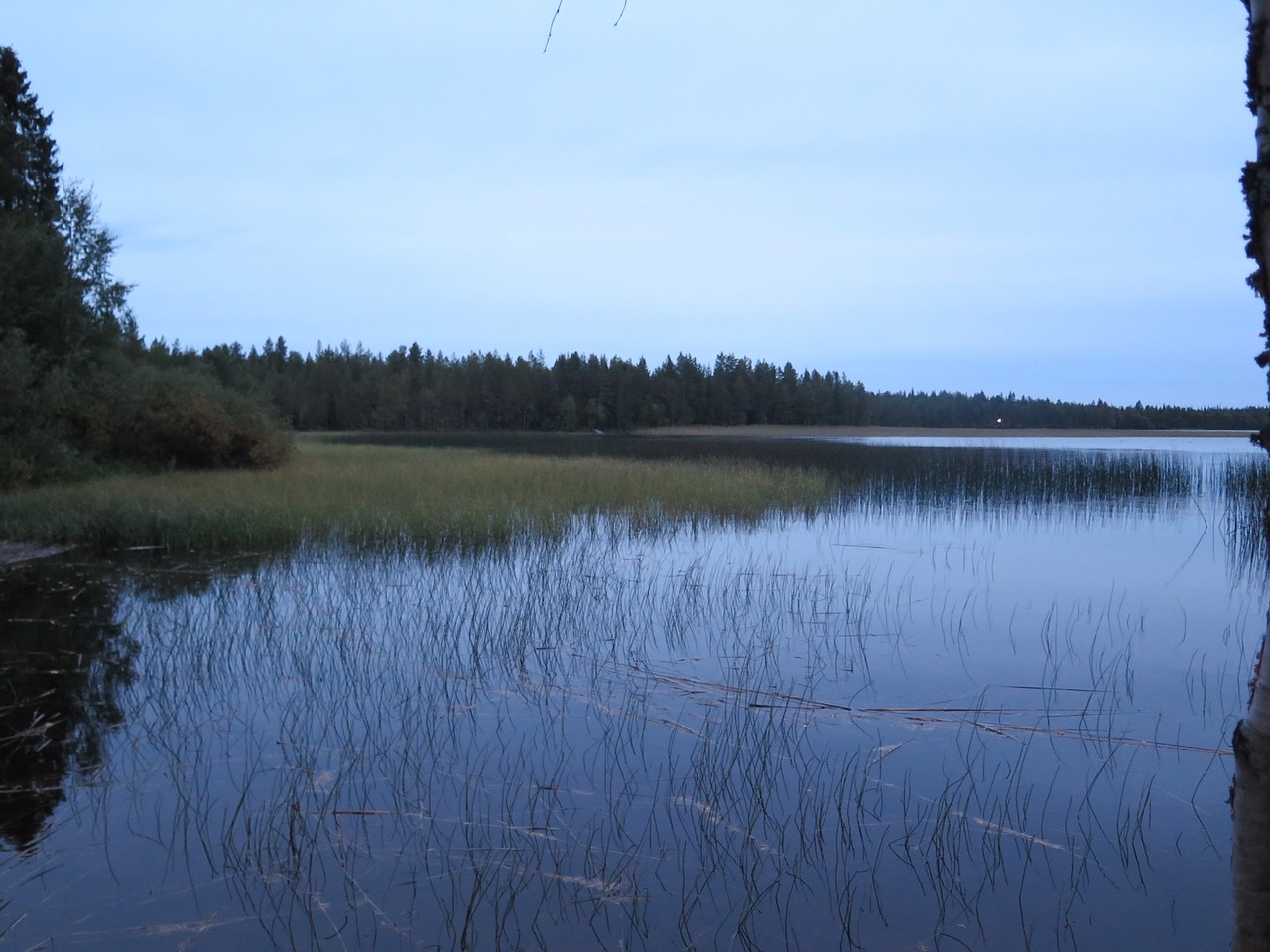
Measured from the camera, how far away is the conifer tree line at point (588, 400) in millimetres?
92500

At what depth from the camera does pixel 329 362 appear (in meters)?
96.8

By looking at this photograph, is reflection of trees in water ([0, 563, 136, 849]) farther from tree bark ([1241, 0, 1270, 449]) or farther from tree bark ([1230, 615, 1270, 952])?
tree bark ([1241, 0, 1270, 449])

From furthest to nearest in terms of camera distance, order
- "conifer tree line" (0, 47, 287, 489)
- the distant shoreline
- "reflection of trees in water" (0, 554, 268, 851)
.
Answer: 1. the distant shoreline
2. "conifer tree line" (0, 47, 287, 489)
3. "reflection of trees in water" (0, 554, 268, 851)

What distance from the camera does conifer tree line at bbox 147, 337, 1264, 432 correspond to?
9250cm

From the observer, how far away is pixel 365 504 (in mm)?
15359

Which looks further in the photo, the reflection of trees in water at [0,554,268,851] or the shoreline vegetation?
the shoreline vegetation

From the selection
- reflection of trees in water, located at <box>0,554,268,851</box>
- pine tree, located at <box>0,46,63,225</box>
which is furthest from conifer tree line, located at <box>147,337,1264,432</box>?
reflection of trees in water, located at <box>0,554,268,851</box>

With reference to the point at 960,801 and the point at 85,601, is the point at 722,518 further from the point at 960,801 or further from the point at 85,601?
the point at 960,801

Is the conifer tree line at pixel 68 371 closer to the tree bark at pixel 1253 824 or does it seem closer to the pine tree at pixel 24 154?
the pine tree at pixel 24 154

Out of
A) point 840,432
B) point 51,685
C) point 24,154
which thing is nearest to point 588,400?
point 840,432

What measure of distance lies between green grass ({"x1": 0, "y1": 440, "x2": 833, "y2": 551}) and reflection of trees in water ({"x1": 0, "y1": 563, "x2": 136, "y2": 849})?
267 centimetres

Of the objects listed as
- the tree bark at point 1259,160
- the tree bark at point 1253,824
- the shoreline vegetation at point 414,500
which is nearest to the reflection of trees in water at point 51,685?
the shoreline vegetation at point 414,500

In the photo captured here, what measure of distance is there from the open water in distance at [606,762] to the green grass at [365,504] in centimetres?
225

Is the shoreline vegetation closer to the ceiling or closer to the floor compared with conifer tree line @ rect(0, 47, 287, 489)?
closer to the floor
